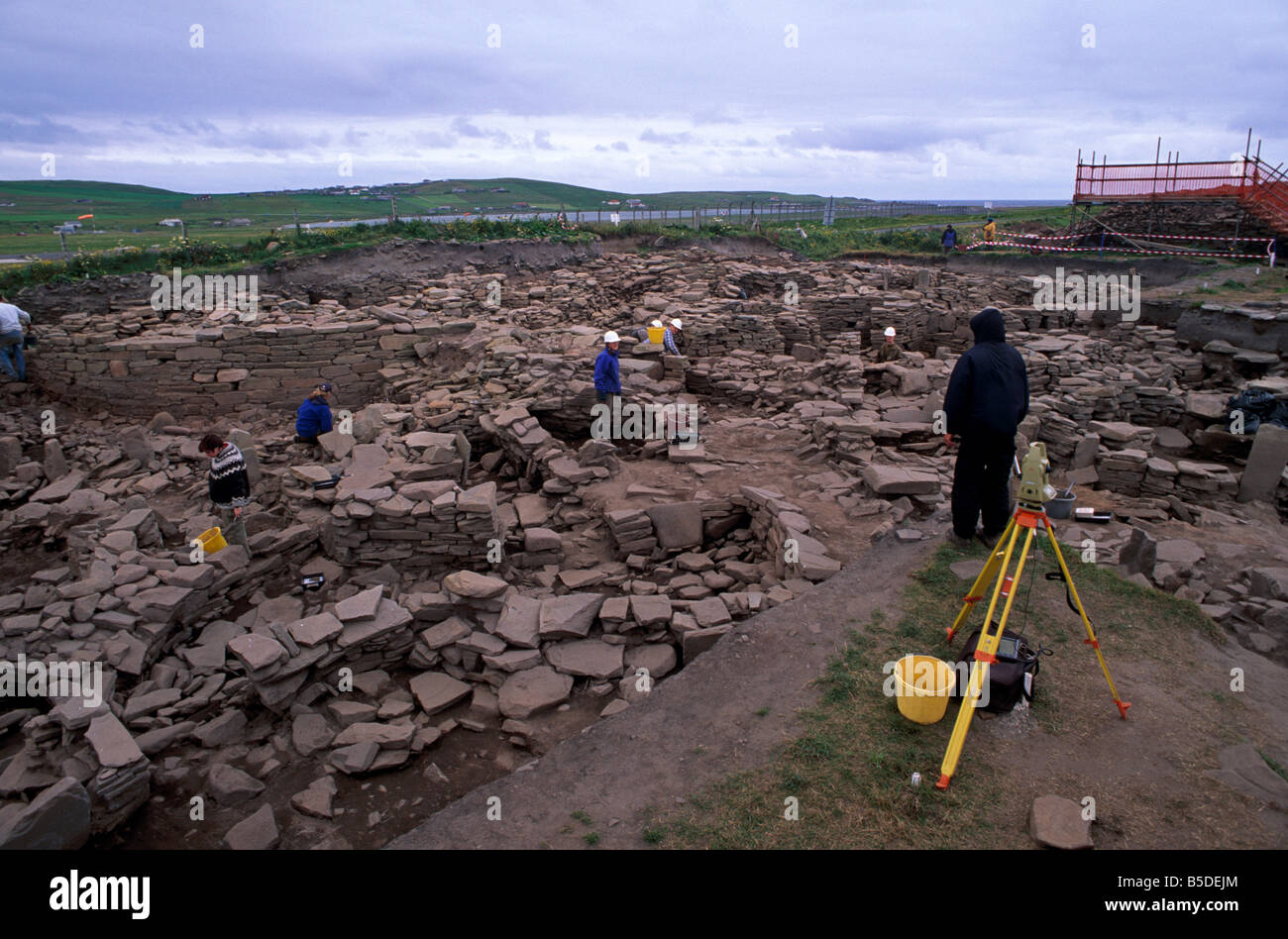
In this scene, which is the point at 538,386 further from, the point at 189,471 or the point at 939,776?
the point at 939,776

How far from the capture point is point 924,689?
14.1ft

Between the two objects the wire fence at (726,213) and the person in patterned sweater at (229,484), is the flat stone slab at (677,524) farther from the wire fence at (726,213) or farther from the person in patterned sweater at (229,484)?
the wire fence at (726,213)

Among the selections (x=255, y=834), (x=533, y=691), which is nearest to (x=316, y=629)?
(x=255, y=834)

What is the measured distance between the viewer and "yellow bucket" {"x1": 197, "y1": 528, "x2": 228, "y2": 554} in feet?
24.1

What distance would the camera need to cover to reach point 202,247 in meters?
17.3

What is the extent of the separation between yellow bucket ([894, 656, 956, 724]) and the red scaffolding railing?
2389 cm

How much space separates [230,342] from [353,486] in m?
7.00

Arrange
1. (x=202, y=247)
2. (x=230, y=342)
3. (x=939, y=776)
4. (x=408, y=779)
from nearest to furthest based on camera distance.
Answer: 1. (x=939, y=776)
2. (x=408, y=779)
3. (x=230, y=342)
4. (x=202, y=247)

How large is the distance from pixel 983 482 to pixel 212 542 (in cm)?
776

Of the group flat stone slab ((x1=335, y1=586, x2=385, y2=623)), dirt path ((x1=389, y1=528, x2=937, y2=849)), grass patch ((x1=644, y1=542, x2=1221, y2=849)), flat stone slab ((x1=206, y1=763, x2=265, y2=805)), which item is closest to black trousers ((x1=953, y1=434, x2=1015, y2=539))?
grass patch ((x1=644, y1=542, x2=1221, y2=849))

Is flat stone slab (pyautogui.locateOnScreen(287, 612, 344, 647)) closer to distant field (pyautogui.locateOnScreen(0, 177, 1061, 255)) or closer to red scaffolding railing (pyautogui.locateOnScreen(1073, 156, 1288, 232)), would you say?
distant field (pyautogui.locateOnScreen(0, 177, 1061, 255))

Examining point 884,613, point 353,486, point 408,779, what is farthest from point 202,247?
point 884,613

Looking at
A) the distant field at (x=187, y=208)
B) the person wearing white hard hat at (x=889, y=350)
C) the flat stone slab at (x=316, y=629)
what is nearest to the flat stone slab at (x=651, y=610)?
the flat stone slab at (x=316, y=629)

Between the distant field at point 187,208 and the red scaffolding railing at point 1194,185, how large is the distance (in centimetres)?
2094
